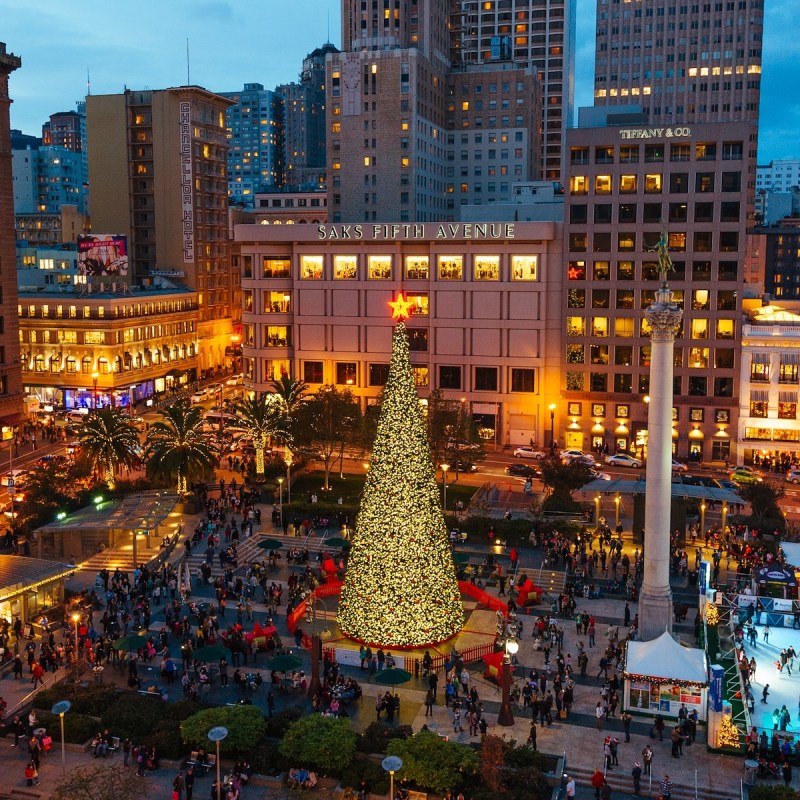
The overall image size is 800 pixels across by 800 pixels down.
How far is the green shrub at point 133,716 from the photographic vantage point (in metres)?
36.1

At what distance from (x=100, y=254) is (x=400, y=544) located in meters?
86.2

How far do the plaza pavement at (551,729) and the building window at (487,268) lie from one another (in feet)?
173

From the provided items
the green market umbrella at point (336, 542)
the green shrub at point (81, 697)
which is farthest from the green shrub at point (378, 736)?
the green market umbrella at point (336, 542)

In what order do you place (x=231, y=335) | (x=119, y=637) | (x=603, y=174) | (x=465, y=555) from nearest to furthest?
(x=119, y=637)
(x=465, y=555)
(x=603, y=174)
(x=231, y=335)

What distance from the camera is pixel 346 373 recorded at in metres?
99.3

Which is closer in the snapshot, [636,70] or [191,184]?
[191,184]

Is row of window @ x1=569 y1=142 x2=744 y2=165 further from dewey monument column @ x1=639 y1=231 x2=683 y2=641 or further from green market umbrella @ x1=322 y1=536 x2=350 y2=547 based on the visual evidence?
green market umbrella @ x1=322 y1=536 x2=350 y2=547

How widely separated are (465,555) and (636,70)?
438 ft

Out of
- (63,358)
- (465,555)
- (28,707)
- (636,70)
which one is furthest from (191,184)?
(28,707)

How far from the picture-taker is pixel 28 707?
128 ft

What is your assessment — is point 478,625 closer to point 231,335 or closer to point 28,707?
point 28,707

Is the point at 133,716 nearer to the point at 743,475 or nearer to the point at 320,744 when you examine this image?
the point at 320,744

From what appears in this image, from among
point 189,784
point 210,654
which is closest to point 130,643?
point 210,654

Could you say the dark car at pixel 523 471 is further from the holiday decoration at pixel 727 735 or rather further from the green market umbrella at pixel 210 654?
the holiday decoration at pixel 727 735
